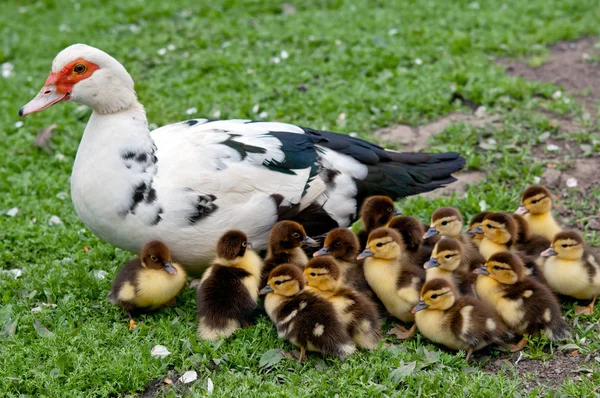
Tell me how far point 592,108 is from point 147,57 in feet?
18.2

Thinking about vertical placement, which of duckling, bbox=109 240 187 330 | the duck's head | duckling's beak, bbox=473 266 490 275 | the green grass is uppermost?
the duck's head

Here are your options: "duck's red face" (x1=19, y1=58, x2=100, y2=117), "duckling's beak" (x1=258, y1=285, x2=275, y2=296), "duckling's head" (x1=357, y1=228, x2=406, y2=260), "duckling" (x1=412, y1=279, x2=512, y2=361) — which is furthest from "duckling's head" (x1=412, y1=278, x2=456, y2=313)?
"duck's red face" (x1=19, y1=58, x2=100, y2=117)

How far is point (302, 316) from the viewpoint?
4.97m

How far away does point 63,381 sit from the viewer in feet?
15.9

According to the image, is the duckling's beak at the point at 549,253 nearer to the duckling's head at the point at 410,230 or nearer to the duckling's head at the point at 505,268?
the duckling's head at the point at 505,268

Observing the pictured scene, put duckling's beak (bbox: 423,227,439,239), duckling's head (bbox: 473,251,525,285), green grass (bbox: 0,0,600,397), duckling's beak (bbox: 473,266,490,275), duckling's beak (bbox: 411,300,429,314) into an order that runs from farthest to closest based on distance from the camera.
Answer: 1. duckling's beak (bbox: 423,227,439,239)
2. duckling's beak (bbox: 473,266,490,275)
3. duckling's head (bbox: 473,251,525,285)
4. duckling's beak (bbox: 411,300,429,314)
5. green grass (bbox: 0,0,600,397)

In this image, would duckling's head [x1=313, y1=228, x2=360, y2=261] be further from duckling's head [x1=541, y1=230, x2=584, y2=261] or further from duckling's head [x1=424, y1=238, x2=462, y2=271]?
duckling's head [x1=541, y1=230, x2=584, y2=261]

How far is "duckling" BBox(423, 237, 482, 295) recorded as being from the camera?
528 centimetres

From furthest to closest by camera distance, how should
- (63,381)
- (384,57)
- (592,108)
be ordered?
(384,57), (592,108), (63,381)

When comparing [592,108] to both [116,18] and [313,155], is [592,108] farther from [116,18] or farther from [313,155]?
[116,18]

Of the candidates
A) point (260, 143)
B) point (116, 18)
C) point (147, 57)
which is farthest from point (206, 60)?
point (260, 143)

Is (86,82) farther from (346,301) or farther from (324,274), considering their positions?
(346,301)

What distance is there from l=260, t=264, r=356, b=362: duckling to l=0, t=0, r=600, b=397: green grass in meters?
0.14

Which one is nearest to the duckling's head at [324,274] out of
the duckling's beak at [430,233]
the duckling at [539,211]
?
the duckling's beak at [430,233]
